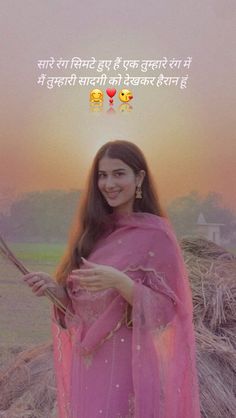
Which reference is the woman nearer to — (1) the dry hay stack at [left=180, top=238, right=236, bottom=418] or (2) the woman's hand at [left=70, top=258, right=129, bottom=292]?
(2) the woman's hand at [left=70, top=258, right=129, bottom=292]

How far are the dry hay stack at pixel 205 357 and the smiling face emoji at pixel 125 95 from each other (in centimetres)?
51

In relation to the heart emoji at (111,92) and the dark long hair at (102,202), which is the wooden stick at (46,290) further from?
the heart emoji at (111,92)

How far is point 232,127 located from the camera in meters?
1.67

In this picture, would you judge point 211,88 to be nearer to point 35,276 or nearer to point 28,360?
point 35,276

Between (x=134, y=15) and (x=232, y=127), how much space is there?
458mm

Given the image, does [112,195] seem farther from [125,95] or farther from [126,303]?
[125,95]

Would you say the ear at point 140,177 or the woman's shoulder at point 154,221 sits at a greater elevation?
the ear at point 140,177

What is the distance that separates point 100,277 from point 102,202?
0.21 metres

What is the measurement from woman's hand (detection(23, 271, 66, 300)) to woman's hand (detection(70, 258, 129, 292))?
0.39 ft

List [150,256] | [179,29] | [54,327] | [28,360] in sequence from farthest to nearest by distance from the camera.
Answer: [28,360], [179,29], [54,327], [150,256]

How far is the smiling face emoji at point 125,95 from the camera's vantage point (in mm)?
1628

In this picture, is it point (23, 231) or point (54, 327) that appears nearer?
point (54, 327)

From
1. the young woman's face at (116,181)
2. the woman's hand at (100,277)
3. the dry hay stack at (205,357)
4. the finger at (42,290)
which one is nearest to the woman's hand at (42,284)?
the finger at (42,290)

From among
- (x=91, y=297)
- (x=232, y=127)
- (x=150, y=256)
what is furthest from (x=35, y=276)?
(x=232, y=127)
